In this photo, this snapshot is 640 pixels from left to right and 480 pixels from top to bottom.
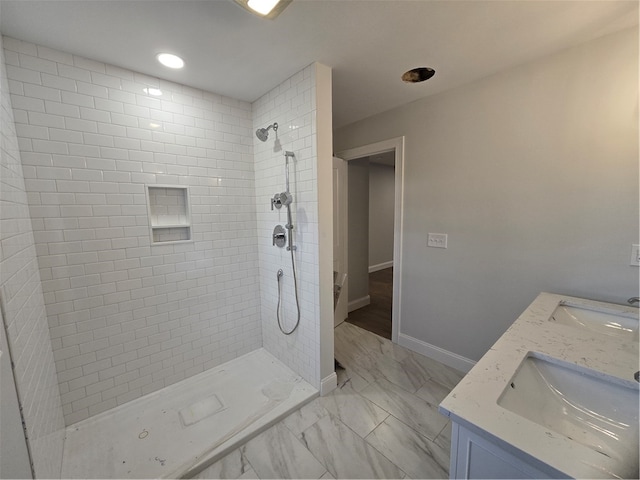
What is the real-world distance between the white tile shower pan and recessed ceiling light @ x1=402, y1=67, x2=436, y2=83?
2564mm

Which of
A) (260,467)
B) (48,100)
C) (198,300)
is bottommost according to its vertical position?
(260,467)

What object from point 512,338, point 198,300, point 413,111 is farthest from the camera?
point 413,111

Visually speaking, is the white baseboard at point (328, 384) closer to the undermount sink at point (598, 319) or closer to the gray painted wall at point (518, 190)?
the gray painted wall at point (518, 190)

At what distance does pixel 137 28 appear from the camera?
1372 mm

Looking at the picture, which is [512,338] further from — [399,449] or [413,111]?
[413,111]

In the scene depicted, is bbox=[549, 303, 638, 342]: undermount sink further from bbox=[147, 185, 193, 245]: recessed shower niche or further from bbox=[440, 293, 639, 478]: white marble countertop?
bbox=[147, 185, 193, 245]: recessed shower niche

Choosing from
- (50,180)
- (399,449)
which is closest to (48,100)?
(50,180)

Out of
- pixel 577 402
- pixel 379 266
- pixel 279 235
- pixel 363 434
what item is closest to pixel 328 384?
pixel 363 434

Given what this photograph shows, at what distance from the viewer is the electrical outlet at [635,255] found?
1472 millimetres

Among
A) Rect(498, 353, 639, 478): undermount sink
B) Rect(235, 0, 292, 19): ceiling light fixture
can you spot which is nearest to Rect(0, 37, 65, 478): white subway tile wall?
Rect(235, 0, 292, 19): ceiling light fixture

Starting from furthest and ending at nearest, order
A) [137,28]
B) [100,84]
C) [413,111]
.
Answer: [413,111]
[100,84]
[137,28]

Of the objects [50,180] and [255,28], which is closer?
[255,28]

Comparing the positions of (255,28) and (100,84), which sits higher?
(255,28)

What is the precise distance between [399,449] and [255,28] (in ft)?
8.48
